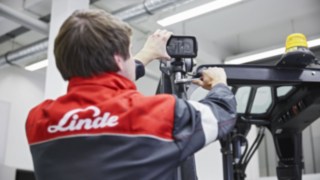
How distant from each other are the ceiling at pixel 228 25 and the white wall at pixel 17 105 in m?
0.52

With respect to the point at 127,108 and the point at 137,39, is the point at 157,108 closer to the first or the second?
the point at 127,108

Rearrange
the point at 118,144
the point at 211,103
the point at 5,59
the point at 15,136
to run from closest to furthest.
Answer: the point at 118,144
the point at 211,103
the point at 5,59
the point at 15,136

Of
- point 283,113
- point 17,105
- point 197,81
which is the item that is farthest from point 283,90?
point 17,105

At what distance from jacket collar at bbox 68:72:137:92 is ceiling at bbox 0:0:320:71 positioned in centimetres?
445

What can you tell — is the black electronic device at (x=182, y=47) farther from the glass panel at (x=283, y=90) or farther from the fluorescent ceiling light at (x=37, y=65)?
the fluorescent ceiling light at (x=37, y=65)

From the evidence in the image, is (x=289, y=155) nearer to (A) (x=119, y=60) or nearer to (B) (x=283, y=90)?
(B) (x=283, y=90)

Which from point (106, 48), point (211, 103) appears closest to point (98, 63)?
point (106, 48)

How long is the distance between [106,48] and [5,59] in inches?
231

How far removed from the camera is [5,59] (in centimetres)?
636

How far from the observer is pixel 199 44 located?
271 inches

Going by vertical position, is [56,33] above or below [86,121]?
above

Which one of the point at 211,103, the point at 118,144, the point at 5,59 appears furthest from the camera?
the point at 5,59

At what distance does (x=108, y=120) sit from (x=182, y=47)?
0.48 metres

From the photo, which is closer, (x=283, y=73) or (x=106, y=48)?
(x=106, y=48)
